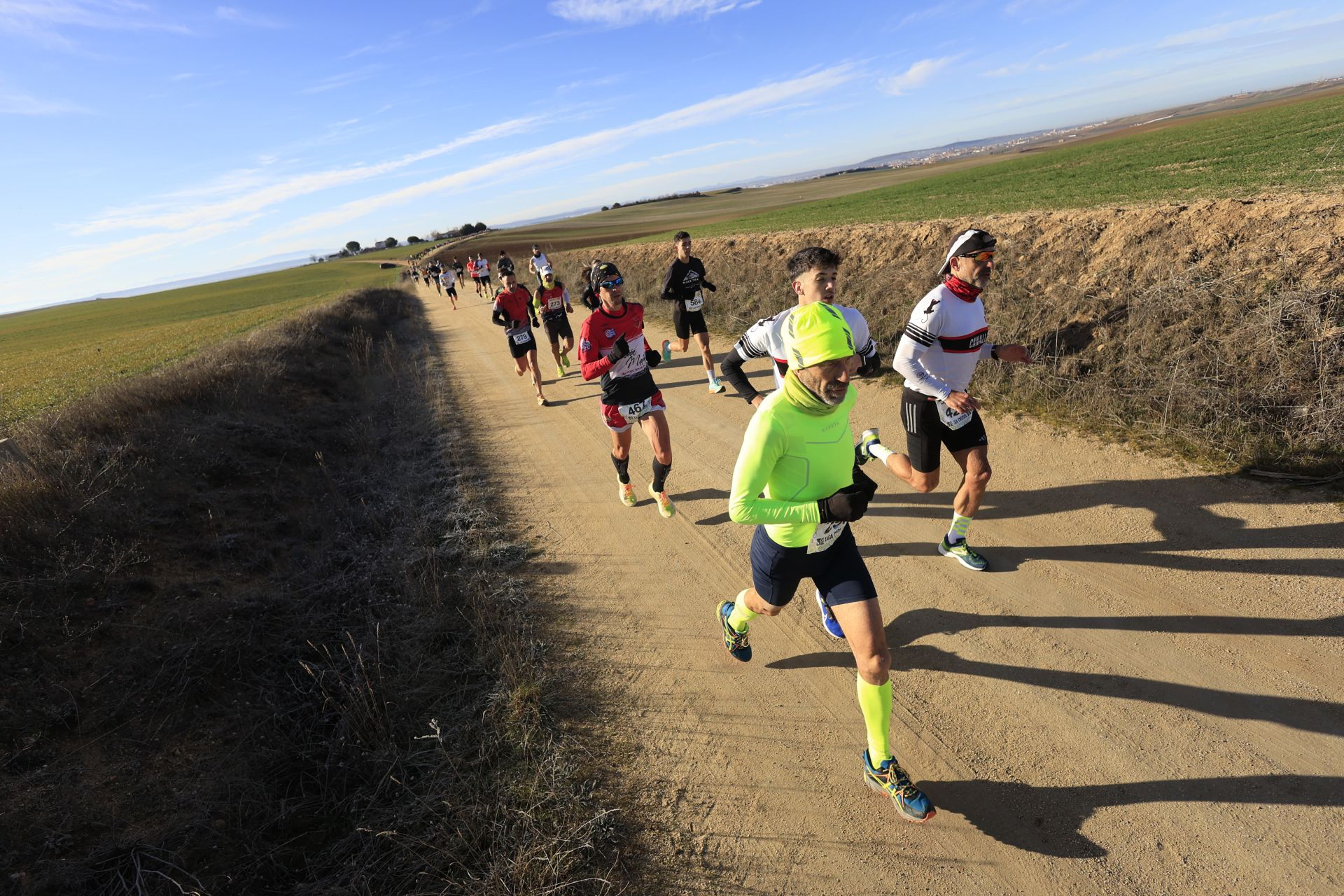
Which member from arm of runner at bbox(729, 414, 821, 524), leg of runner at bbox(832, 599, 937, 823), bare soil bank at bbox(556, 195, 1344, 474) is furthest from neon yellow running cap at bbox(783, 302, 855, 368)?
bare soil bank at bbox(556, 195, 1344, 474)

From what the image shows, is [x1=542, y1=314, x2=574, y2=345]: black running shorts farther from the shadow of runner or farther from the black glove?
the shadow of runner

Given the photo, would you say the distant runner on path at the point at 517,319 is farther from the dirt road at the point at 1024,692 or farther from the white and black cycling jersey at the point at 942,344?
the white and black cycling jersey at the point at 942,344

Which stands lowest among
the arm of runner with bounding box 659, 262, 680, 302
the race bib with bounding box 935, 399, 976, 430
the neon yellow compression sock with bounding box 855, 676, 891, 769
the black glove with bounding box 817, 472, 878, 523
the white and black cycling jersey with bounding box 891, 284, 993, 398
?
the neon yellow compression sock with bounding box 855, 676, 891, 769

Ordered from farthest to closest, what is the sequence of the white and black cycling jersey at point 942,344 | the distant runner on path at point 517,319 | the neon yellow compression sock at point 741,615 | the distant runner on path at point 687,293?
the distant runner on path at point 517,319 → the distant runner on path at point 687,293 → the white and black cycling jersey at point 942,344 → the neon yellow compression sock at point 741,615

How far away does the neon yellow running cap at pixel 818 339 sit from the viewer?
8.19ft

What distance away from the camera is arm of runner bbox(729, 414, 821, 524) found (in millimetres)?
2715

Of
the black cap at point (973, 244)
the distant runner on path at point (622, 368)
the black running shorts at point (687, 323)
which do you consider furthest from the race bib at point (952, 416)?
the black running shorts at point (687, 323)

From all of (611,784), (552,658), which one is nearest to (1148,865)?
(611,784)

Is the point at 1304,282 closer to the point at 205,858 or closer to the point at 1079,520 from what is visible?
the point at 1079,520

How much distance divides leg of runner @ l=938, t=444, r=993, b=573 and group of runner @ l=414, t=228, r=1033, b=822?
1 cm

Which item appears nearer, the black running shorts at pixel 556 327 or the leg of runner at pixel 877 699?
the leg of runner at pixel 877 699

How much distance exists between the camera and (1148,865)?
2.53 metres

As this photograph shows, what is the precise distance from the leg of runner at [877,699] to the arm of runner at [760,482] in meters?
0.61

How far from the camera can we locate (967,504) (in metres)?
4.45
